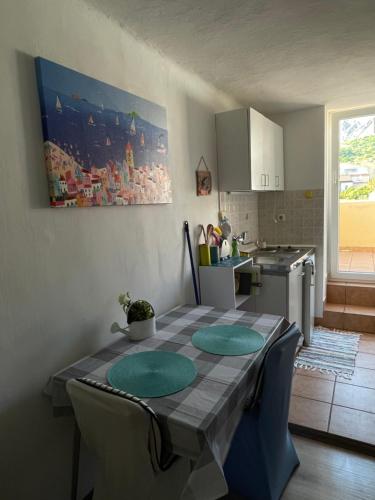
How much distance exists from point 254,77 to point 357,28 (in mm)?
788

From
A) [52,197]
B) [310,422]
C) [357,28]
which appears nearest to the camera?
[52,197]

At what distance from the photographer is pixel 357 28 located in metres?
1.75

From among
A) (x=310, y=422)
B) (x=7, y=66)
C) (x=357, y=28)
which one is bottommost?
(x=310, y=422)

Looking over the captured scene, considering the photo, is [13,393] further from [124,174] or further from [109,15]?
[109,15]

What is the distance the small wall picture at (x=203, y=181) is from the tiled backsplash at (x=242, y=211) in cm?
28

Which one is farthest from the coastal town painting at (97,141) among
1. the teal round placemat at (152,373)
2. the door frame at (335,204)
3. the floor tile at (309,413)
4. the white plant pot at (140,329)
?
the door frame at (335,204)

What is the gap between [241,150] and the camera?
8.38 feet

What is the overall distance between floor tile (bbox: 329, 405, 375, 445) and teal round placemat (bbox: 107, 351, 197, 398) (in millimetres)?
1206

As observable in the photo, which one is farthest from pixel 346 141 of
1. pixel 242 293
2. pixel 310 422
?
pixel 310 422

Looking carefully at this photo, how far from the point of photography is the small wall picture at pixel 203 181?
2393 mm

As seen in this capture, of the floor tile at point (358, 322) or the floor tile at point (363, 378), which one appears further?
the floor tile at point (358, 322)

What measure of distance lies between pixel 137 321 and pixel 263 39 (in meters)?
1.67

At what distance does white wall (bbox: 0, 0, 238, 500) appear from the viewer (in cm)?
116

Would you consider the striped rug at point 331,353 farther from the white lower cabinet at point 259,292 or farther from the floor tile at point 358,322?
the white lower cabinet at point 259,292
